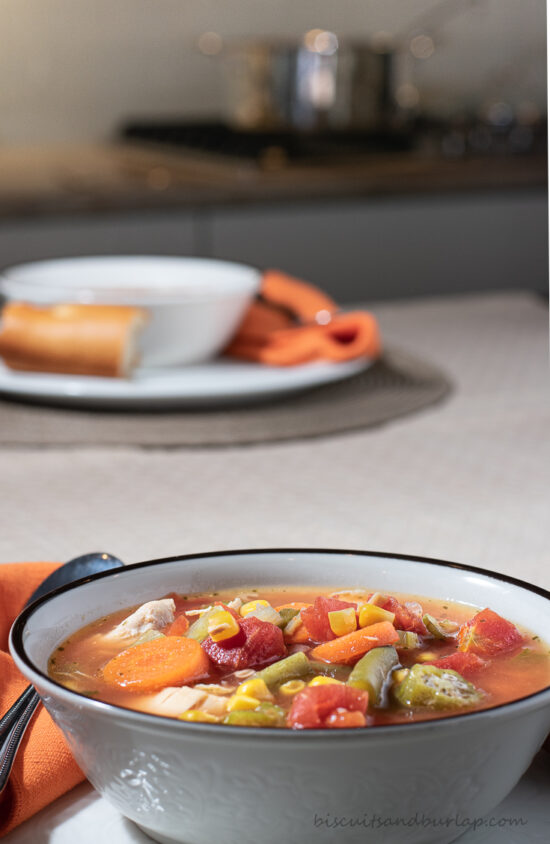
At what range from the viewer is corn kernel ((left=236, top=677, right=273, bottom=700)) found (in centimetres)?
45

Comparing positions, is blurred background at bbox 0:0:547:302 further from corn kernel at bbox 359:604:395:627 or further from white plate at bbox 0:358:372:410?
corn kernel at bbox 359:604:395:627

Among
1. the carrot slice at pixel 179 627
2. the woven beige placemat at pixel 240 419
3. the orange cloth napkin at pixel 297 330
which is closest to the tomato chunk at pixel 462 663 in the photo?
the carrot slice at pixel 179 627

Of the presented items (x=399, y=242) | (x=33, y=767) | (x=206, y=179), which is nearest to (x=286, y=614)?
(x=33, y=767)

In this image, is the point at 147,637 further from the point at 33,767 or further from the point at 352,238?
the point at 352,238

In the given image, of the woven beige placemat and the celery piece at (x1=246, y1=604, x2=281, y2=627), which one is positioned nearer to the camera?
the celery piece at (x1=246, y1=604, x2=281, y2=627)

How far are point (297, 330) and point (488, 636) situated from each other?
3.17 feet

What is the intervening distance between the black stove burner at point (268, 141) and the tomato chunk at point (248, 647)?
248cm

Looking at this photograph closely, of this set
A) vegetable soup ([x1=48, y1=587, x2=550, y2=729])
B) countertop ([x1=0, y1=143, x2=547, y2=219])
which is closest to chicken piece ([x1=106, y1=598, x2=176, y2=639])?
vegetable soup ([x1=48, y1=587, x2=550, y2=729])

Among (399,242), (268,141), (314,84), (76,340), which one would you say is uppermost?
(314,84)

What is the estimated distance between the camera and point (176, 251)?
2.65 m

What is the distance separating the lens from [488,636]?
19.9 inches

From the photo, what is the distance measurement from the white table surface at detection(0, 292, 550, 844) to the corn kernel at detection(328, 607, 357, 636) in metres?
0.32

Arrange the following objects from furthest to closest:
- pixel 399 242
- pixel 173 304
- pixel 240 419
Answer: pixel 399 242 → pixel 173 304 → pixel 240 419

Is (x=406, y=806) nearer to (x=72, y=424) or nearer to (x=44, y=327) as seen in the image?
(x=72, y=424)
